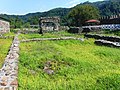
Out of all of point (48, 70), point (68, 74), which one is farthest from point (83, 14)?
point (68, 74)

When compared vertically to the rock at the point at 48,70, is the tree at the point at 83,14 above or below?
above

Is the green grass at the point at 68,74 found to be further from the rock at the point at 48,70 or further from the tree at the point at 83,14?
the tree at the point at 83,14

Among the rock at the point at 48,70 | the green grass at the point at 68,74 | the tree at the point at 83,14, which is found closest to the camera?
the green grass at the point at 68,74

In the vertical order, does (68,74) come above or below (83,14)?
below

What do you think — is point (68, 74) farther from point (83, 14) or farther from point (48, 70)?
point (83, 14)

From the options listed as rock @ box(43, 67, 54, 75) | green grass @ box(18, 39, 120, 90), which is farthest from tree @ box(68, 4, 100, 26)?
rock @ box(43, 67, 54, 75)

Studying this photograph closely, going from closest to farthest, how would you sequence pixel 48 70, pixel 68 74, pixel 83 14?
1. pixel 68 74
2. pixel 48 70
3. pixel 83 14

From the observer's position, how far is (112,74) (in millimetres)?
7770

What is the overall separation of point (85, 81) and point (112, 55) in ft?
14.4

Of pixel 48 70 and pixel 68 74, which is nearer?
pixel 68 74

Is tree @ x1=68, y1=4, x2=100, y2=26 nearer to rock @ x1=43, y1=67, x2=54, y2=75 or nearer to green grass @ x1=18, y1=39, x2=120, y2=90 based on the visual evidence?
green grass @ x1=18, y1=39, x2=120, y2=90

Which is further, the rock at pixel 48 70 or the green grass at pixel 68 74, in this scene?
the rock at pixel 48 70

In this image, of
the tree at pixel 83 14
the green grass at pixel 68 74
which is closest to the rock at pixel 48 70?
the green grass at pixel 68 74

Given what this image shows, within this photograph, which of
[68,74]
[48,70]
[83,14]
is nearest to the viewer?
[68,74]
